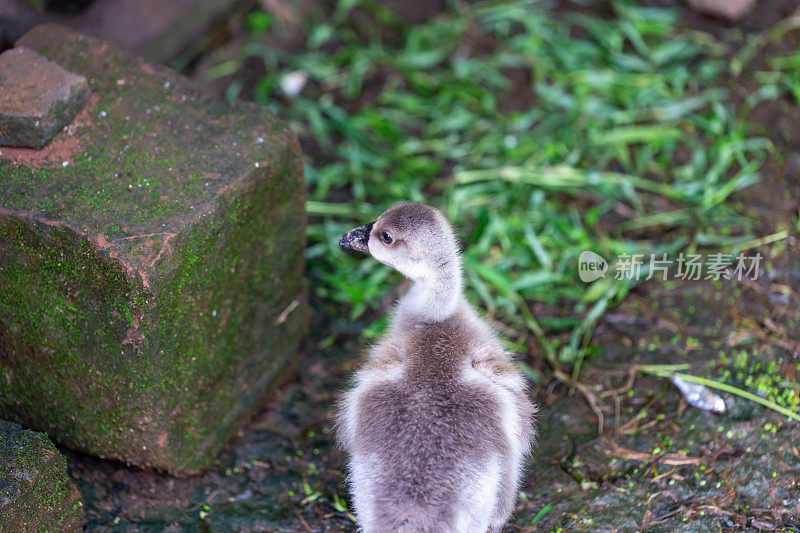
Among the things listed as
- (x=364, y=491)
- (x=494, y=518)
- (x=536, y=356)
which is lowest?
(x=536, y=356)

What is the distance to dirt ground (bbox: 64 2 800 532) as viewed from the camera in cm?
322

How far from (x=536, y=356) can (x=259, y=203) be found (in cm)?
172

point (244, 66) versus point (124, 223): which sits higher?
point (124, 223)

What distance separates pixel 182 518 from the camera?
3.29 meters

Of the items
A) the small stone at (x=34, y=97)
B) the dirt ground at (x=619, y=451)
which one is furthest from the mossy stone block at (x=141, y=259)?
the dirt ground at (x=619, y=451)

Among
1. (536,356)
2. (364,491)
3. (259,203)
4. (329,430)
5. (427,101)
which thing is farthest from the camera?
(427,101)

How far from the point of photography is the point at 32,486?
2793mm

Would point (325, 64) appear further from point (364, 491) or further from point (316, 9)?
point (364, 491)

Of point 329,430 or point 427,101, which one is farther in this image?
point 427,101

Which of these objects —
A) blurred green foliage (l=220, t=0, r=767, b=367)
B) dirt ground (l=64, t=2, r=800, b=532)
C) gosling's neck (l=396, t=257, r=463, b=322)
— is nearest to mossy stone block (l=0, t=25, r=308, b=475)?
dirt ground (l=64, t=2, r=800, b=532)

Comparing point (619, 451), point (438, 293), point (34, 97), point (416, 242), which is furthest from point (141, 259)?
point (619, 451)

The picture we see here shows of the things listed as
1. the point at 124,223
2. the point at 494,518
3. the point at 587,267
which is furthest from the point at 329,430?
the point at 587,267

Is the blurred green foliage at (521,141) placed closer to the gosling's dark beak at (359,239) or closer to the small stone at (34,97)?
the gosling's dark beak at (359,239)

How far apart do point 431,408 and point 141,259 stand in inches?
46.9
